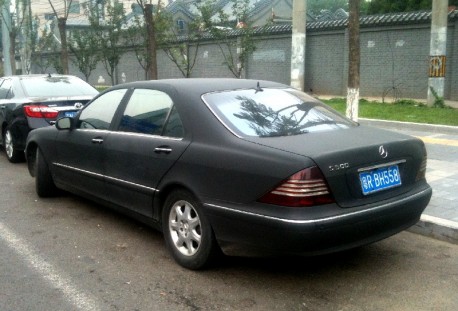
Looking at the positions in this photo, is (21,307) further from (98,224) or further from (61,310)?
(98,224)

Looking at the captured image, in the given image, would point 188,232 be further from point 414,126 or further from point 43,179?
point 414,126

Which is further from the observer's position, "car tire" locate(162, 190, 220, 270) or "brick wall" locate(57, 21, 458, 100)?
"brick wall" locate(57, 21, 458, 100)

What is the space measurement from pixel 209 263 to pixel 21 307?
1.34m

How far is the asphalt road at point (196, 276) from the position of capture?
361cm

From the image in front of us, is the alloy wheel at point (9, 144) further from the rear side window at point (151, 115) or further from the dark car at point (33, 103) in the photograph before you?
the rear side window at point (151, 115)

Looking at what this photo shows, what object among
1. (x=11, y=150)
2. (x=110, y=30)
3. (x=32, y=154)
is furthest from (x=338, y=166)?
(x=110, y=30)

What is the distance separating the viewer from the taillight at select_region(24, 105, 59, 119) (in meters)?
8.23

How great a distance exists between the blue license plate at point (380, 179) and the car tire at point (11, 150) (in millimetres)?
6596

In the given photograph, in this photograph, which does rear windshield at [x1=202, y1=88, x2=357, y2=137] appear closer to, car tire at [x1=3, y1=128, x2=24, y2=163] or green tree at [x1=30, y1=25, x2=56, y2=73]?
car tire at [x1=3, y1=128, x2=24, y2=163]

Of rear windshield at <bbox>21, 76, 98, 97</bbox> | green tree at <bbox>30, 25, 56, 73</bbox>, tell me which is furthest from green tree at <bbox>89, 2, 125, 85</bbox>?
rear windshield at <bbox>21, 76, 98, 97</bbox>

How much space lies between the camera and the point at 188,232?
4.14 meters

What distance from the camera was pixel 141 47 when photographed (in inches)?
980

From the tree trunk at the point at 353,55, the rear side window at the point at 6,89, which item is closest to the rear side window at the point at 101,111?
the rear side window at the point at 6,89

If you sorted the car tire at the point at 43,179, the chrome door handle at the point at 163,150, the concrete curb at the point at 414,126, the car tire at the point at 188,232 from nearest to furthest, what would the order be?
the car tire at the point at 188,232
the chrome door handle at the point at 163,150
the car tire at the point at 43,179
the concrete curb at the point at 414,126
